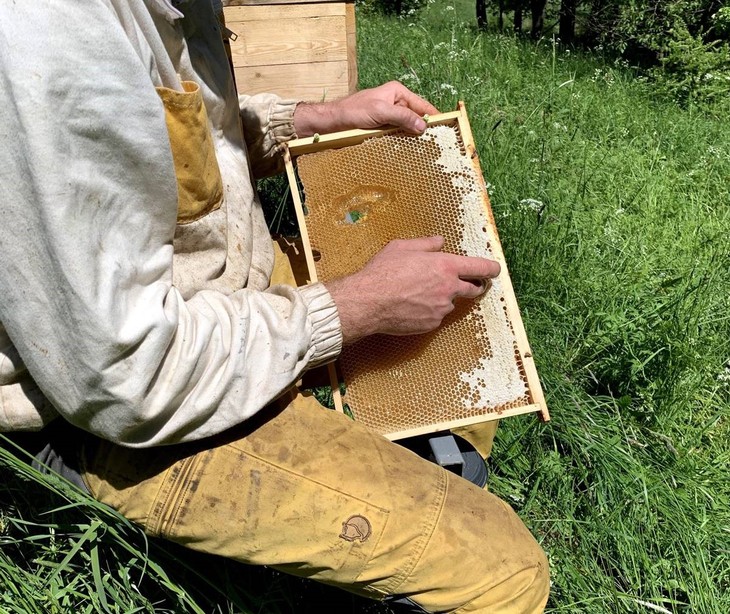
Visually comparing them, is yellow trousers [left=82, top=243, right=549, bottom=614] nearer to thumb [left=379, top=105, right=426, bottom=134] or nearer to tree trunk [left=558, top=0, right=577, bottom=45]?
thumb [left=379, top=105, right=426, bottom=134]

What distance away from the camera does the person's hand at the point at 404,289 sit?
1584mm

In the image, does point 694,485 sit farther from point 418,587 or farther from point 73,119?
point 73,119

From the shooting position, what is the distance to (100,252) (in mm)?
1133

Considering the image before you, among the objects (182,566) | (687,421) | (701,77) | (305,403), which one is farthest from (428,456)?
(701,77)

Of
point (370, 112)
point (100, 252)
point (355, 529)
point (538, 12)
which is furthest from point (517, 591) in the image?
point (538, 12)

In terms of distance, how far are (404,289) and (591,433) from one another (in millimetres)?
1123

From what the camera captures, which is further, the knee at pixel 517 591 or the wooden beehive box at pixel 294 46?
the wooden beehive box at pixel 294 46

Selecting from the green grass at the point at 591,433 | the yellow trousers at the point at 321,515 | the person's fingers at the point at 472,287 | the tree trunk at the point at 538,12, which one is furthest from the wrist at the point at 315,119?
the tree trunk at the point at 538,12

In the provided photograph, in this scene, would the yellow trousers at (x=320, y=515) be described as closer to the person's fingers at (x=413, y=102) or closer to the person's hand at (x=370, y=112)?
the person's hand at (x=370, y=112)

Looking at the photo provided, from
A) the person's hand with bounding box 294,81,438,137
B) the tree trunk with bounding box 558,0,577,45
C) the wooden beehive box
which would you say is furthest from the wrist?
the tree trunk with bounding box 558,0,577,45

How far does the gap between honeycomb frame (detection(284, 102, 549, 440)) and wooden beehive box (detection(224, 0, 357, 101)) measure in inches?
82.3

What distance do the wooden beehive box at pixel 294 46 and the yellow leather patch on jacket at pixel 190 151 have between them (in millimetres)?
2457

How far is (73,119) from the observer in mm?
1069

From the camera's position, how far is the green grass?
5.47 feet
